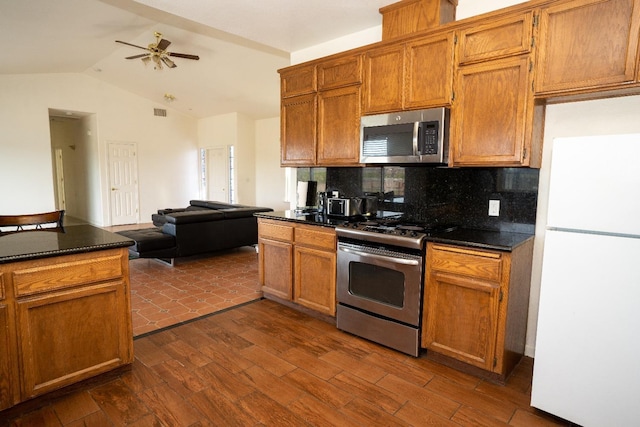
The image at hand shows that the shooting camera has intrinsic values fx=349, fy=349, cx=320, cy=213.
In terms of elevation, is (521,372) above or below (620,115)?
below

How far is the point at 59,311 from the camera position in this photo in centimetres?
204

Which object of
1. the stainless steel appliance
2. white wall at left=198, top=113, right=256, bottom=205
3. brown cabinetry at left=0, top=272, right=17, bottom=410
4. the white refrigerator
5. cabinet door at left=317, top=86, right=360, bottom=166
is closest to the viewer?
the white refrigerator

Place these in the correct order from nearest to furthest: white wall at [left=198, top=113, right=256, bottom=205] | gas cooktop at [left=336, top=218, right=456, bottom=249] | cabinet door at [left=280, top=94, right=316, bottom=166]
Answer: gas cooktop at [left=336, top=218, right=456, bottom=249]
cabinet door at [left=280, top=94, right=316, bottom=166]
white wall at [left=198, top=113, right=256, bottom=205]

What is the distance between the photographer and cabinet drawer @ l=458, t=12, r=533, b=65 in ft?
7.29

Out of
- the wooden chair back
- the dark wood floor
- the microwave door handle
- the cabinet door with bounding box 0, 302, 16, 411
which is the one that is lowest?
the dark wood floor

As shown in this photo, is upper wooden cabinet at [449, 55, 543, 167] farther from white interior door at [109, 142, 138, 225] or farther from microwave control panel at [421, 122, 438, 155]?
white interior door at [109, 142, 138, 225]

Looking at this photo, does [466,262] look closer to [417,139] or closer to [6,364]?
[417,139]

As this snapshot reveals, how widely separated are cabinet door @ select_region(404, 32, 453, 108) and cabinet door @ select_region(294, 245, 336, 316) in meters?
1.45

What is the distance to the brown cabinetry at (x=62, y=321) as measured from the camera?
1898mm

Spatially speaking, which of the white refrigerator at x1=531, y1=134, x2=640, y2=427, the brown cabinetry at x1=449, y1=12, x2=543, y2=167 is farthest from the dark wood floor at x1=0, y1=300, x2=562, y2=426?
→ the brown cabinetry at x1=449, y1=12, x2=543, y2=167

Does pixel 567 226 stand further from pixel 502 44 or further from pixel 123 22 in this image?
pixel 123 22

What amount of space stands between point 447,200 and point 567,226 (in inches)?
46.7

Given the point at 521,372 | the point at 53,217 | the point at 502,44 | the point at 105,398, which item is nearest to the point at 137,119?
the point at 53,217

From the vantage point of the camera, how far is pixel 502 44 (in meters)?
2.32
